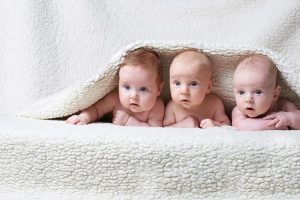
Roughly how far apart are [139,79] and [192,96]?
15 cm

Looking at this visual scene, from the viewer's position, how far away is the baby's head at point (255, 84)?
1.37 meters

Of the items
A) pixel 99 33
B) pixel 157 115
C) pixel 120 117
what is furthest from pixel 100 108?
pixel 99 33

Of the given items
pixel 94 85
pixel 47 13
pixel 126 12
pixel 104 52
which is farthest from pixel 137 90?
pixel 47 13

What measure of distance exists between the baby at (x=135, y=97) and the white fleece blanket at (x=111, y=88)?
0.10 ft

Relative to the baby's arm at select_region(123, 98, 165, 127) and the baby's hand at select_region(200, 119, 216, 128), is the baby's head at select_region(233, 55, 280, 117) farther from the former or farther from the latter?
the baby's arm at select_region(123, 98, 165, 127)

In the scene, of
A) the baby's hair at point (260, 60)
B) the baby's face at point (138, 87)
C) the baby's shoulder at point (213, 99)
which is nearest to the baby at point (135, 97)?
the baby's face at point (138, 87)

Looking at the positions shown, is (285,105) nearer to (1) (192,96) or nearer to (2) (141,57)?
(1) (192,96)

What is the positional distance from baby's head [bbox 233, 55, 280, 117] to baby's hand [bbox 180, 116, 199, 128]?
14 centimetres

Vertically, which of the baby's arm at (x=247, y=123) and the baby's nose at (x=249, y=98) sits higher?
the baby's nose at (x=249, y=98)

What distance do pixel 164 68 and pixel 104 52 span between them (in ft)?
0.70

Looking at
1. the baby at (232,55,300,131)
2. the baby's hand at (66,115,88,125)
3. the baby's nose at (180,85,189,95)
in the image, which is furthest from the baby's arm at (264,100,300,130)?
the baby's hand at (66,115,88,125)

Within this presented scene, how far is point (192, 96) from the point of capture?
4.68ft

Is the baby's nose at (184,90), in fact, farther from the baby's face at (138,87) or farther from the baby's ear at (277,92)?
the baby's ear at (277,92)

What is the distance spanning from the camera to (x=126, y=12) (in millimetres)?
1663
